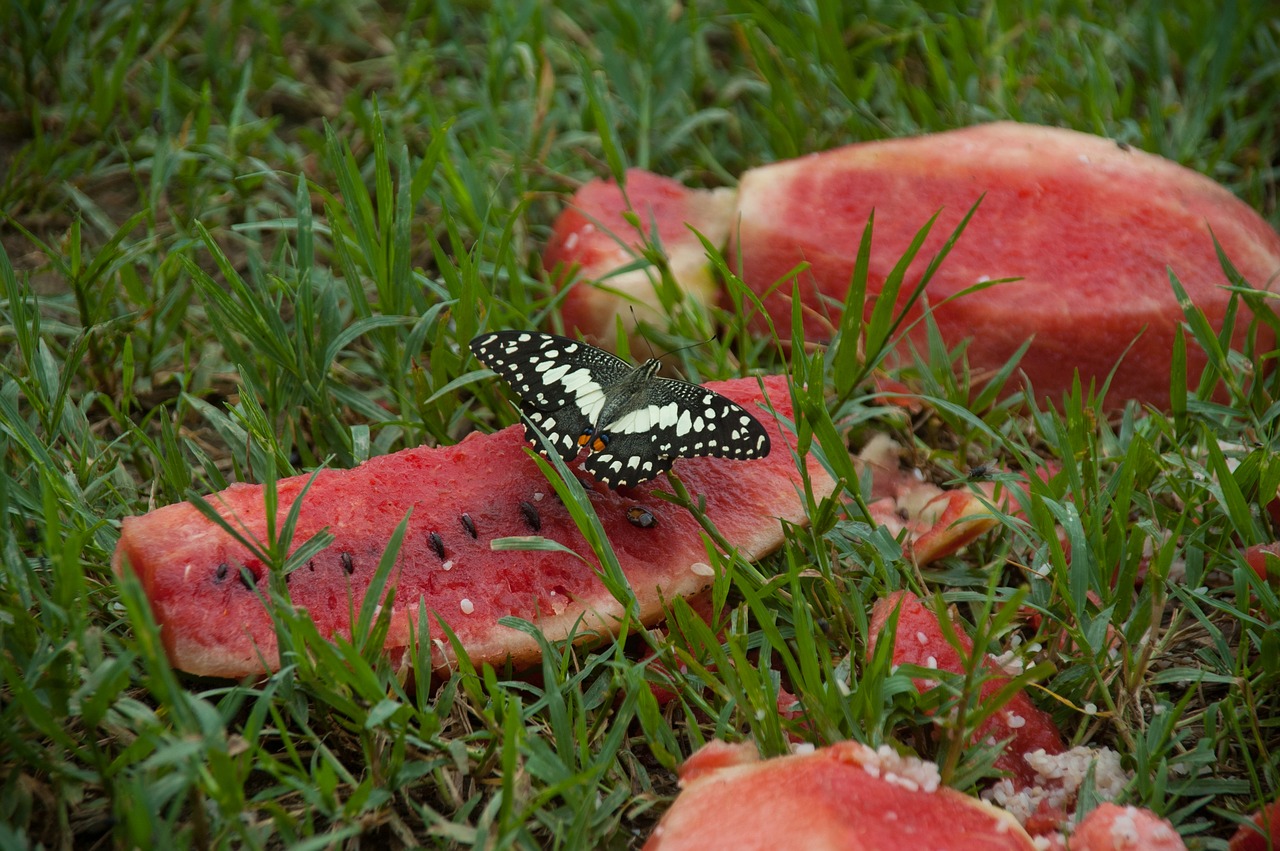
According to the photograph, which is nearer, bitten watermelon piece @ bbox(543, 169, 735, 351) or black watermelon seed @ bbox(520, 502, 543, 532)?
black watermelon seed @ bbox(520, 502, 543, 532)

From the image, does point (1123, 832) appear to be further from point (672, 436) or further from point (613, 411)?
point (613, 411)

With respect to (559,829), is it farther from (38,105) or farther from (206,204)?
(38,105)

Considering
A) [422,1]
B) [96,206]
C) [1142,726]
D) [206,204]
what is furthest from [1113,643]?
[422,1]

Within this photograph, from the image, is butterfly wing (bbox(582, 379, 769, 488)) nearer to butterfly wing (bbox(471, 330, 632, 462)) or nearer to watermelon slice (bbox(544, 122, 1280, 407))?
butterfly wing (bbox(471, 330, 632, 462))

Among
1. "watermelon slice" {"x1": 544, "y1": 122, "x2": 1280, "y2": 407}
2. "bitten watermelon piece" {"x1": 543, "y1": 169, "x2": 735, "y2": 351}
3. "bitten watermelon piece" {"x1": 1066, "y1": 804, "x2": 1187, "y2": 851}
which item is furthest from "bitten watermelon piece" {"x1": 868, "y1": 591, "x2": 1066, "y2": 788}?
"bitten watermelon piece" {"x1": 543, "y1": 169, "x2": 735, "y2": 351}

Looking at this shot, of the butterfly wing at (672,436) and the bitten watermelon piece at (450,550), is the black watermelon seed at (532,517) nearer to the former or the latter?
the bitten watermelon piece at (450,550)

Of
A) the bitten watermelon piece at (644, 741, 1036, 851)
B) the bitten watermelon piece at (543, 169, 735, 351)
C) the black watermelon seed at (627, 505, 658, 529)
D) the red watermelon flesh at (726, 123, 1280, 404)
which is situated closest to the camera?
the bitten watermelon piece at (644, 741, 1036, 851)
